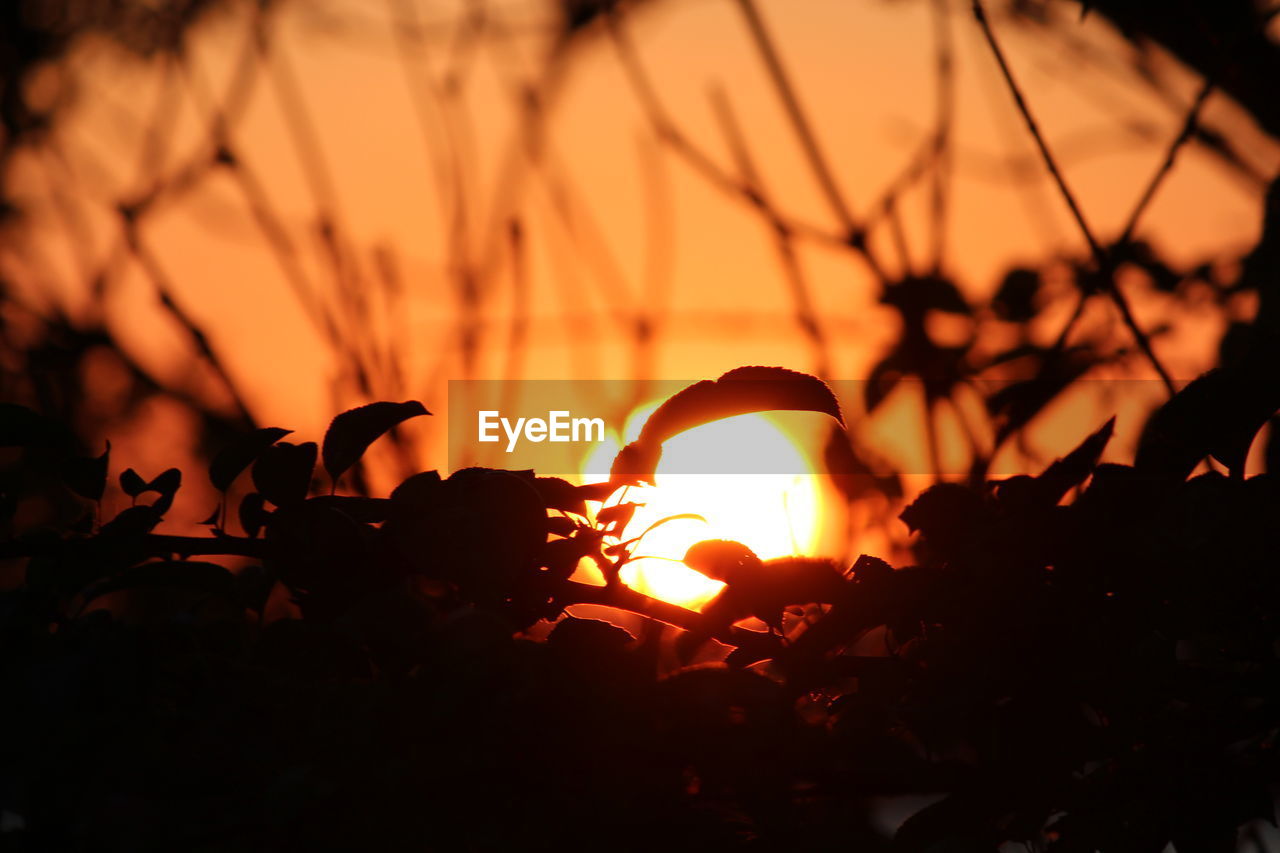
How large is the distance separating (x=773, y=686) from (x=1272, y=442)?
18.3 inches

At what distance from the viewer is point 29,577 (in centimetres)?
74

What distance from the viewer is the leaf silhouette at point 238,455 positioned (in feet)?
2.95

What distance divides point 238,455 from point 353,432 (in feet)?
0.34

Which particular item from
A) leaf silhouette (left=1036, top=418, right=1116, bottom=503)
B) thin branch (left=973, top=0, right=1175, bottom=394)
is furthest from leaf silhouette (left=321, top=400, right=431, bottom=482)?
thin branch (left=973, top=0, right=1175, bottom=394)

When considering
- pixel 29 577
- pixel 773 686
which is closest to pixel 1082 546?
pixel 773 686

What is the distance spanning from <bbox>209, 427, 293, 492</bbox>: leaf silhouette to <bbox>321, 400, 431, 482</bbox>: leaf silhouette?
0.14 ft

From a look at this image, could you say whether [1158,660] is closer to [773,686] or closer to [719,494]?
[773,686]

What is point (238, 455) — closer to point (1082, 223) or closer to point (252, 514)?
point (252, 514)

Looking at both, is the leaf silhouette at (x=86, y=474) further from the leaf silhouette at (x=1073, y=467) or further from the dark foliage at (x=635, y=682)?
the leaf silhouette at (x=1073, y=467)

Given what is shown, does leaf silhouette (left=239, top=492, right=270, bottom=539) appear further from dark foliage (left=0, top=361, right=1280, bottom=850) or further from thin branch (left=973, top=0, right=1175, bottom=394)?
thin branch (left=973, top=0, right=1175, bottom=394)

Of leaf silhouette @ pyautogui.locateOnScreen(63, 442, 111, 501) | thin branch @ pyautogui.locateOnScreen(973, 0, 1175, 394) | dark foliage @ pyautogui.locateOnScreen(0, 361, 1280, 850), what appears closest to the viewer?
dark foliage @ pyautogui.locateOnScreen(0, 361, 1280, 850)

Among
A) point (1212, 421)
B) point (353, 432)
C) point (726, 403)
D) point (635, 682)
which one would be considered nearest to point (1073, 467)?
point (1212, 421)

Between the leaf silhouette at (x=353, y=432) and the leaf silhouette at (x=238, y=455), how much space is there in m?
0.04

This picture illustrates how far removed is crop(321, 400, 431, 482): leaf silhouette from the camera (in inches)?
35.3
